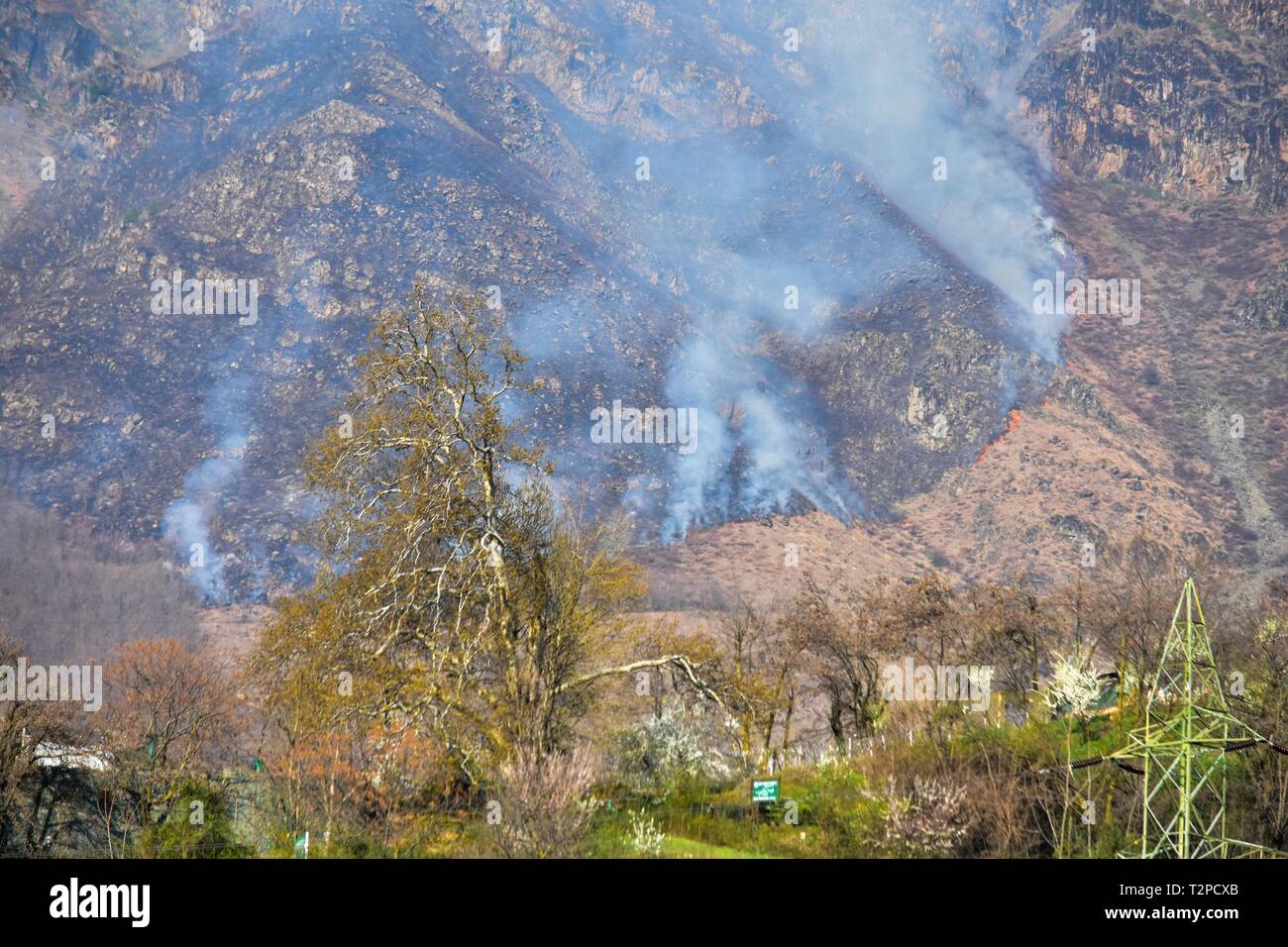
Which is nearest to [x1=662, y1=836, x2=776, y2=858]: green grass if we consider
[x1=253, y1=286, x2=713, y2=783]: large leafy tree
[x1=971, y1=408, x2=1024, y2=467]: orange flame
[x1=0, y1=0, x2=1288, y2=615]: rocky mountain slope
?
[x1=253, y1=286, x2=713, y2=783]: large leafy tree

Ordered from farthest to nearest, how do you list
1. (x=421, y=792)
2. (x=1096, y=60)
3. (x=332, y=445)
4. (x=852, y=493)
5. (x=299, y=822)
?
(x=1096, y=60), (x=852, y=493), (x=332, y=445), (x=421, y=792), (x=299, y=822)

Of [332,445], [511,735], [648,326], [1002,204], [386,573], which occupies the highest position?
[1002,204]

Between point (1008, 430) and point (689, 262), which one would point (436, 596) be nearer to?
point (1008, 430)

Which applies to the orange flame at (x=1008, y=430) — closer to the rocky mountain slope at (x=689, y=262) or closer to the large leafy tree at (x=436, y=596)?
the rocky mountain slope at (x=689, y=262)

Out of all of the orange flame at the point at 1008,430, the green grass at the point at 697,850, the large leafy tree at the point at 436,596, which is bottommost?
the green grass at the point at 697,850

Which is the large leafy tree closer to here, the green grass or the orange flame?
the green grass

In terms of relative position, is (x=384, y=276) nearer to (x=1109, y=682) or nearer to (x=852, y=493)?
(x=852, y=493)

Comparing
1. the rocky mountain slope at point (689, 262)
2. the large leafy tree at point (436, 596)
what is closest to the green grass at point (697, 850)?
the large leafy tree at point (436, 596)

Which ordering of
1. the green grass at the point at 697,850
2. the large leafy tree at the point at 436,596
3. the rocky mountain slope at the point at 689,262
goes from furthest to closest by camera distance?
1. the rocky mountain slope at the point at 689,262
2. the large leafy tree at the point at 436,596
3. the green grass at the point at 697,850

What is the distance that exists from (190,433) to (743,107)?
290 ft

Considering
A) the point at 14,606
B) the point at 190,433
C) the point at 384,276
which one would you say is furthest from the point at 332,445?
the point at 384,276

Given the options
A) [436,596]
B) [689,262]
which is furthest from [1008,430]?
[436,596]

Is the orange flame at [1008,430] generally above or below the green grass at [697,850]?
above

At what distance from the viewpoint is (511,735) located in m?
21.7
